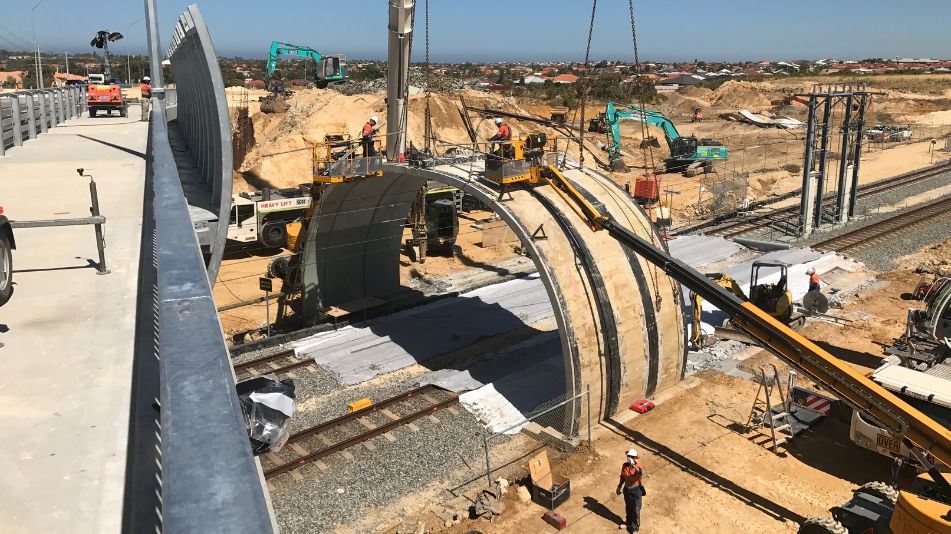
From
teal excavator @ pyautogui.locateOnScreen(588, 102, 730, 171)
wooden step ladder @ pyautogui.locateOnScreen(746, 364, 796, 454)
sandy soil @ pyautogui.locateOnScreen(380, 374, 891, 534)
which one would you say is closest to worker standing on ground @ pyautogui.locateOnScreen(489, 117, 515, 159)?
sandy soil @ pyautogui.locateOnScreen(380, 374, 891, 534)

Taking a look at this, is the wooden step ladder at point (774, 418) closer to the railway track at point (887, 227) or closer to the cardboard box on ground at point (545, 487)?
the cardboard box on ground at point (545, 487)

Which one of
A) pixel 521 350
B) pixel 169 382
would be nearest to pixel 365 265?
pixel 521 350

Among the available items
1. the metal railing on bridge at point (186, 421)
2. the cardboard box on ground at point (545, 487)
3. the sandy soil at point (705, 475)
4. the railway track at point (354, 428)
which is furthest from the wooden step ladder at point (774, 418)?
the metal railing on bridge at point (186, 421)

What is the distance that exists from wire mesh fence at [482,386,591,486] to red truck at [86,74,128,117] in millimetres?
26963

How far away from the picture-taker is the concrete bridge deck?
4.20 m

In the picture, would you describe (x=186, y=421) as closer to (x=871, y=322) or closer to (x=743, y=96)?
(x=871, y=322)

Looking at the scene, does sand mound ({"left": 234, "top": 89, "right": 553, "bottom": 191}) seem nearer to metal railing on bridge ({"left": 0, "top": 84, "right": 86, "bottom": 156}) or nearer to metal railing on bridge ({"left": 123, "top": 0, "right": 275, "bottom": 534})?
metal railing on bridge ({"left": 0, "top": 84, "right": 86, "bottom": 156})

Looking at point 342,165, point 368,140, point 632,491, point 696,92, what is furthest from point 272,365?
point 696,92

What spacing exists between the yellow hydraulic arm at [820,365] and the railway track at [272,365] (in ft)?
28.2

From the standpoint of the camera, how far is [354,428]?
15609 mm

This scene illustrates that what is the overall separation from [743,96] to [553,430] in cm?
8802

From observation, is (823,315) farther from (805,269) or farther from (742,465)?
(742,465)

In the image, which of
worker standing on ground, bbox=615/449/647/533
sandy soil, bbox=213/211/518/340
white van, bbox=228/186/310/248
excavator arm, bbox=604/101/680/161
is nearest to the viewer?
worker standing on ground, bbox=615/449/647/533

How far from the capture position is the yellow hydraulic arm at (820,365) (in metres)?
10.9
